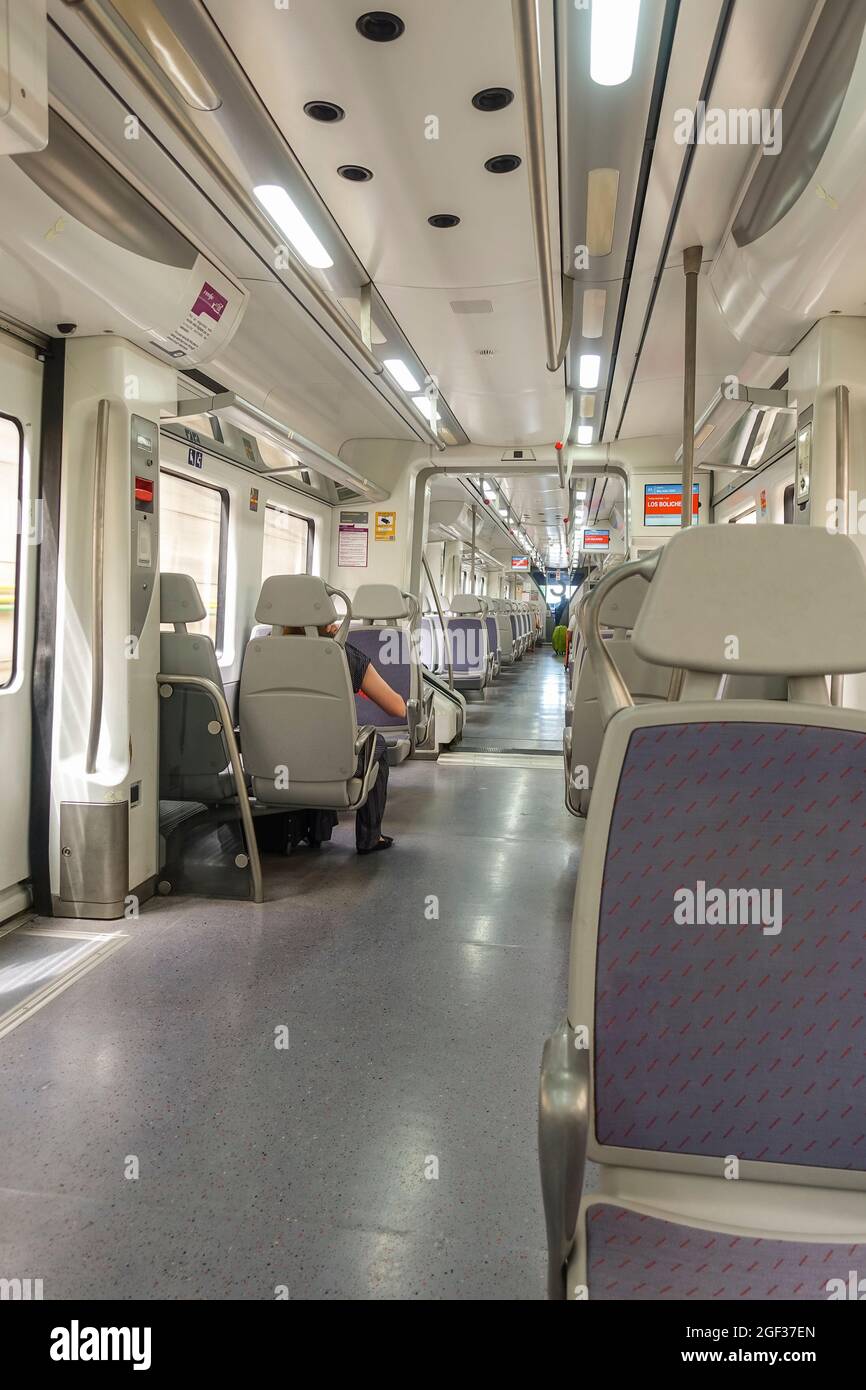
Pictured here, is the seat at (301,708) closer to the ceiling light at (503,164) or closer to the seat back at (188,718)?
the seat back at (188,718)

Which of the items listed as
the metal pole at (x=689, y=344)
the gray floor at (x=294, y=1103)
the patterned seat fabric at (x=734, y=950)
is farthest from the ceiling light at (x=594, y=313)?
the patterned seat fabric at (x=734, y=950)

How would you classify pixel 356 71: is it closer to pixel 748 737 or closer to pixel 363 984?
pixel 748 737

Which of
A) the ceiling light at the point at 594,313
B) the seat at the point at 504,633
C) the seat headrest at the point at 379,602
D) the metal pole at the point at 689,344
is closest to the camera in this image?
the metal pole at the point at 689,344

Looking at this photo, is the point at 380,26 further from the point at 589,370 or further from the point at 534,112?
the point at 589,370

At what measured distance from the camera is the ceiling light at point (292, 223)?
3.17m

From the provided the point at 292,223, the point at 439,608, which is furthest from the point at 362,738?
the point at 439,608

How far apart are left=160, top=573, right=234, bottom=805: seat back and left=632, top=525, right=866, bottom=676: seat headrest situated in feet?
10.3

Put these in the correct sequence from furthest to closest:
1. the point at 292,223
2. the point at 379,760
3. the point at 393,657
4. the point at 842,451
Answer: the point at 393,657 → the point at 379,760 → the point at 292,223 → the point at 842,451

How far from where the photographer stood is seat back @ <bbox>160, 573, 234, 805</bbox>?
4.15m

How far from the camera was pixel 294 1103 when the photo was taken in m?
2.38

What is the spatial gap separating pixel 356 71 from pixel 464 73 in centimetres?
34

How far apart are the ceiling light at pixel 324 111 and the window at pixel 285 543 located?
384cm

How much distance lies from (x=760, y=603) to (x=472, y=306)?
12.9ft
